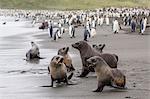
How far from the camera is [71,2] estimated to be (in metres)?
156

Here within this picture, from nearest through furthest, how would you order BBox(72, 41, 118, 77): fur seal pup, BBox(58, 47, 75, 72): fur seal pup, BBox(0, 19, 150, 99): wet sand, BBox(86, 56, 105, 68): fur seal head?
BBox(0, 19, 150, 99): wet sand < BBox(86, 56, 105, 68): fur seal head < BBox(72, 41, 118, 77): fur seal pup < BBox(58, 47, 75, 72): fur seal pup

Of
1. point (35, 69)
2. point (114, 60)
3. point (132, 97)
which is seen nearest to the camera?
point (132, 97)

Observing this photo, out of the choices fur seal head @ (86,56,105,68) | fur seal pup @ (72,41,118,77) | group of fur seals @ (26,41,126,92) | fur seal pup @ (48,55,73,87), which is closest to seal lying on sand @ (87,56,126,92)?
group of fur seals @ (26,41,126,92)

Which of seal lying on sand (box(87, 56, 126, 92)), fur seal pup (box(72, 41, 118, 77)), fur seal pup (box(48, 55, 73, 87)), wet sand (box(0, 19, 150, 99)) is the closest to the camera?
wet sand (box(0, 19, 150, 99))

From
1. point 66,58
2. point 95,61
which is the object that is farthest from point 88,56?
point 95,61

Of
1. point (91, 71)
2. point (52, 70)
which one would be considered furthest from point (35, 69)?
point (52, 70)

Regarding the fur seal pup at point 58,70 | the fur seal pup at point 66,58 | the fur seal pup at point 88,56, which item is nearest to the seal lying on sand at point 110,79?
the fur seal pup at point 58,70

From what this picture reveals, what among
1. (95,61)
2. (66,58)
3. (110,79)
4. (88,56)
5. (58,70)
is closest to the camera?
(110,79)

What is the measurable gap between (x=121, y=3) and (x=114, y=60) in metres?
139

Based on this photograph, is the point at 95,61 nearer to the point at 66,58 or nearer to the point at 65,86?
the point at 65,86

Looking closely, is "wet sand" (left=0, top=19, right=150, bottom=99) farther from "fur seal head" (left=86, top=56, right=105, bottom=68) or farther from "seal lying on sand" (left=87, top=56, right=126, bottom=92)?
"fur seal head" (left=86, top=56, right=105, bottom=68)

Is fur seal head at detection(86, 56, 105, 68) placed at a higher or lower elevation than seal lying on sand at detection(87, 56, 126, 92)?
higher

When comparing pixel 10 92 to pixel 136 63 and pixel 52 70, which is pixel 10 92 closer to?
pixel 52 70

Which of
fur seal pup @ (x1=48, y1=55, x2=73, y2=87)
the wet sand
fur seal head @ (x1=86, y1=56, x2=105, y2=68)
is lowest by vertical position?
the wet sand
